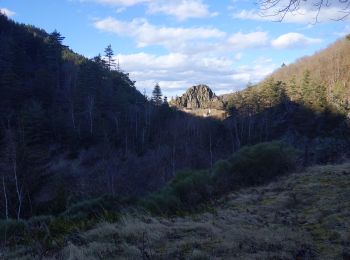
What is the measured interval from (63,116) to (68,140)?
5202 mm

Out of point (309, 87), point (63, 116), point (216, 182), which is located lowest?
point (216, 182)

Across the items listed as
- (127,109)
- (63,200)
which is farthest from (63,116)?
(63,200)

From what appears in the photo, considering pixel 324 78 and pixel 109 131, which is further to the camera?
pixel 324 78

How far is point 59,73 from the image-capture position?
75.3 m

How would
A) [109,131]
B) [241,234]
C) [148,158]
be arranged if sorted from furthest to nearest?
[109,131] → [148,158] → [241,234]

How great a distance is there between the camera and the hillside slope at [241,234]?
229 inches

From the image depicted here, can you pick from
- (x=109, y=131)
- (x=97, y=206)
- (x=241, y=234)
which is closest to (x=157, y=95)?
(x=109, y=131)

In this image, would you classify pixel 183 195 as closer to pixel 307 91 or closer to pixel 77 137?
pixel 77 137

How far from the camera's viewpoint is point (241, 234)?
6.96 meters

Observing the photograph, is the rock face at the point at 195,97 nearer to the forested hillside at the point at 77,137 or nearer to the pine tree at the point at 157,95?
the pine tree at the point at 157,95

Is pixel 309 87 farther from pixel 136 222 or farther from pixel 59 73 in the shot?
pixel 136 222

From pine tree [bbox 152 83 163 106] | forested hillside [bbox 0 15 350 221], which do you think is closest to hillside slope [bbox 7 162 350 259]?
forested hillside [bbox 0 15 350 221]

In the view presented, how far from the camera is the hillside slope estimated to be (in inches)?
229

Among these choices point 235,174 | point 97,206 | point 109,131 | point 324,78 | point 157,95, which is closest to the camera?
point 97,206
